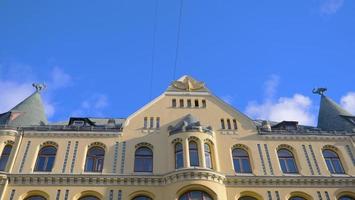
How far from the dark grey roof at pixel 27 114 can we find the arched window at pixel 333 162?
69.6ft

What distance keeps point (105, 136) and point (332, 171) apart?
53.1 feet

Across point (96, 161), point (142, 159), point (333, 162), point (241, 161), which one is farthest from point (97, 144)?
point (333, 162)

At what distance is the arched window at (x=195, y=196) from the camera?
26.2 meters

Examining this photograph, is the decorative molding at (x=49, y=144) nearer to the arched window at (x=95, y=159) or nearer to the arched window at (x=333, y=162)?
the arched window at (x=95, y=159)

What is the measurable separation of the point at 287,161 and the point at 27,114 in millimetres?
19905

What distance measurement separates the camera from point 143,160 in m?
29.5

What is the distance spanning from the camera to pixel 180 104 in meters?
33.3

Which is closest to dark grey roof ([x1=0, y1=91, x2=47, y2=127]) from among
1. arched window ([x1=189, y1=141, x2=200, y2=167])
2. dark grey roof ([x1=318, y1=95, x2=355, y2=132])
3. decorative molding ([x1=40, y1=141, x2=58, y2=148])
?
decorative molding ([x1=40, y1=141, x2=58, y2=148])

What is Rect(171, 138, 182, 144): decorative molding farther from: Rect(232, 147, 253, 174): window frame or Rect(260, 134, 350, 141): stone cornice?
Rect(260, 134, 350, 141): stone cornice

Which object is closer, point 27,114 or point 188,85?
point 27,114

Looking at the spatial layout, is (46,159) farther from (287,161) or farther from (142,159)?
(287,161)

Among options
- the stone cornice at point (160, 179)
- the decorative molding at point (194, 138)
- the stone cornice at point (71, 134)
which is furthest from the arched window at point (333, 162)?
the stone cornice at point (71, 134)

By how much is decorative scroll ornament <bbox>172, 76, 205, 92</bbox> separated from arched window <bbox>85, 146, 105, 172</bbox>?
27.9ft

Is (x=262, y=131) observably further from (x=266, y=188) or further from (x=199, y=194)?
(x=199, y=194)
